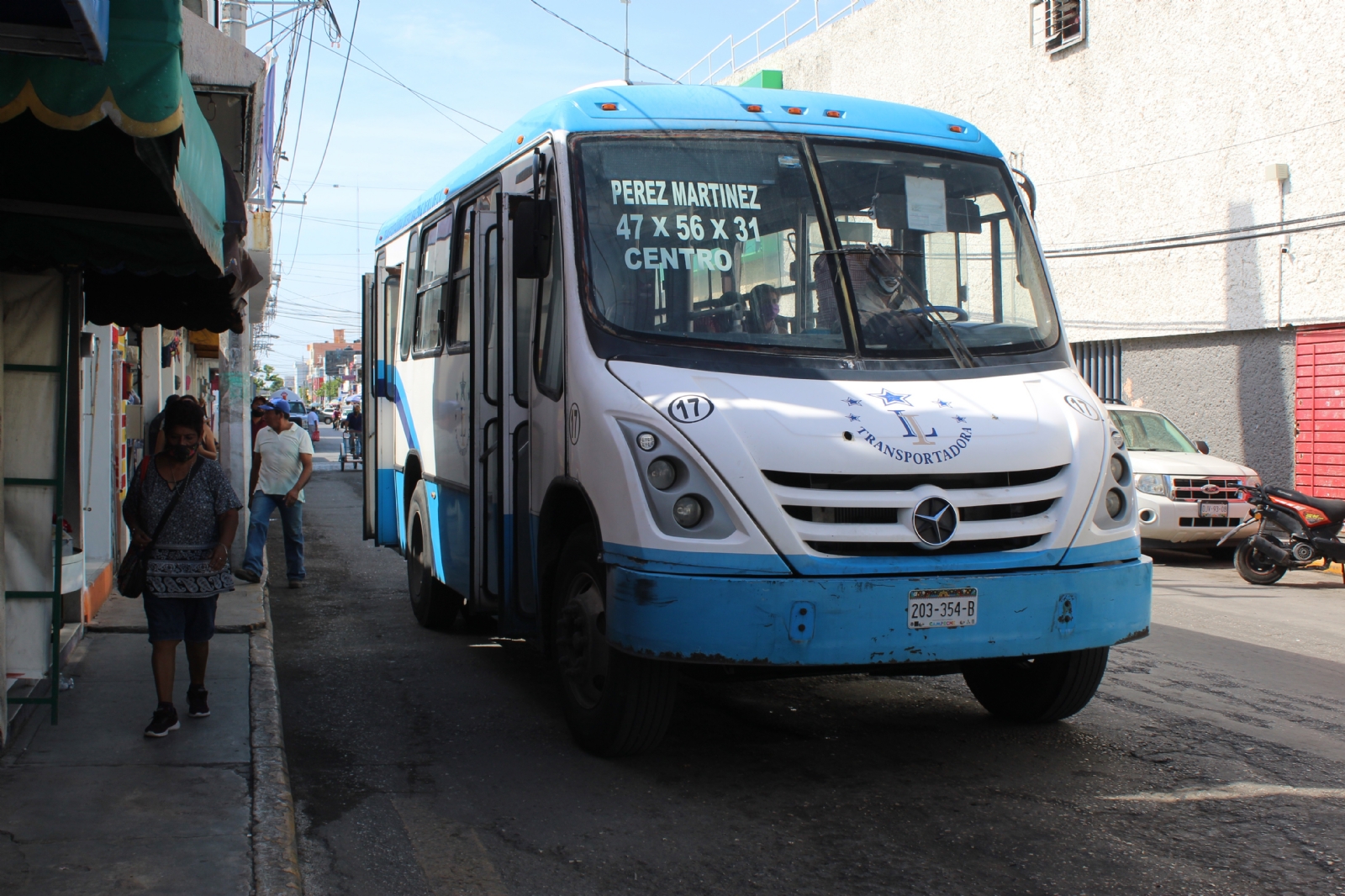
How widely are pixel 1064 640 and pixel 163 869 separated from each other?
338 centimetres

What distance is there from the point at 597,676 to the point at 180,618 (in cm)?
199

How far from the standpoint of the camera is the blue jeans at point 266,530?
1083 cm

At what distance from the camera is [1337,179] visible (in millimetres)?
14875

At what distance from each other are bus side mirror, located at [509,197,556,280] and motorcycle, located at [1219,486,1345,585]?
353 inches

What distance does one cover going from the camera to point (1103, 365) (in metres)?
19.4

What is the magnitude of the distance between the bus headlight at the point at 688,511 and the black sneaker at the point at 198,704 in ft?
8.66

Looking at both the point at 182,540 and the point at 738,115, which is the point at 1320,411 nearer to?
the point at 738,115

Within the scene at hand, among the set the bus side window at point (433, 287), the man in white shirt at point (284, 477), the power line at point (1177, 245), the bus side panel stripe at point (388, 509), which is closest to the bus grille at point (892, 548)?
the bus side window at point (433, 287)

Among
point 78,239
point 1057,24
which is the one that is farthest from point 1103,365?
point 78,239

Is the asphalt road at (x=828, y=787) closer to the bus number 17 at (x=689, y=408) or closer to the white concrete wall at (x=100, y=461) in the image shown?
the bus number 17 at (x=689, y=408)

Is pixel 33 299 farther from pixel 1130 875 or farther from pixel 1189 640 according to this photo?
pixel 1189 640

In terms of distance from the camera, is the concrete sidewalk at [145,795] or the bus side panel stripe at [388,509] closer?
the concrete sidewalk at [145,795]

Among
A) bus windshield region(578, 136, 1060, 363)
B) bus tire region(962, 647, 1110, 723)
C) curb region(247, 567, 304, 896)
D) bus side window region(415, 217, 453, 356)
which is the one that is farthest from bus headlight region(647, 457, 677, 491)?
bus side window region(415, 217, 453, 356)

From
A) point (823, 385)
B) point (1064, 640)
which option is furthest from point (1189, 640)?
point (823, 385)
